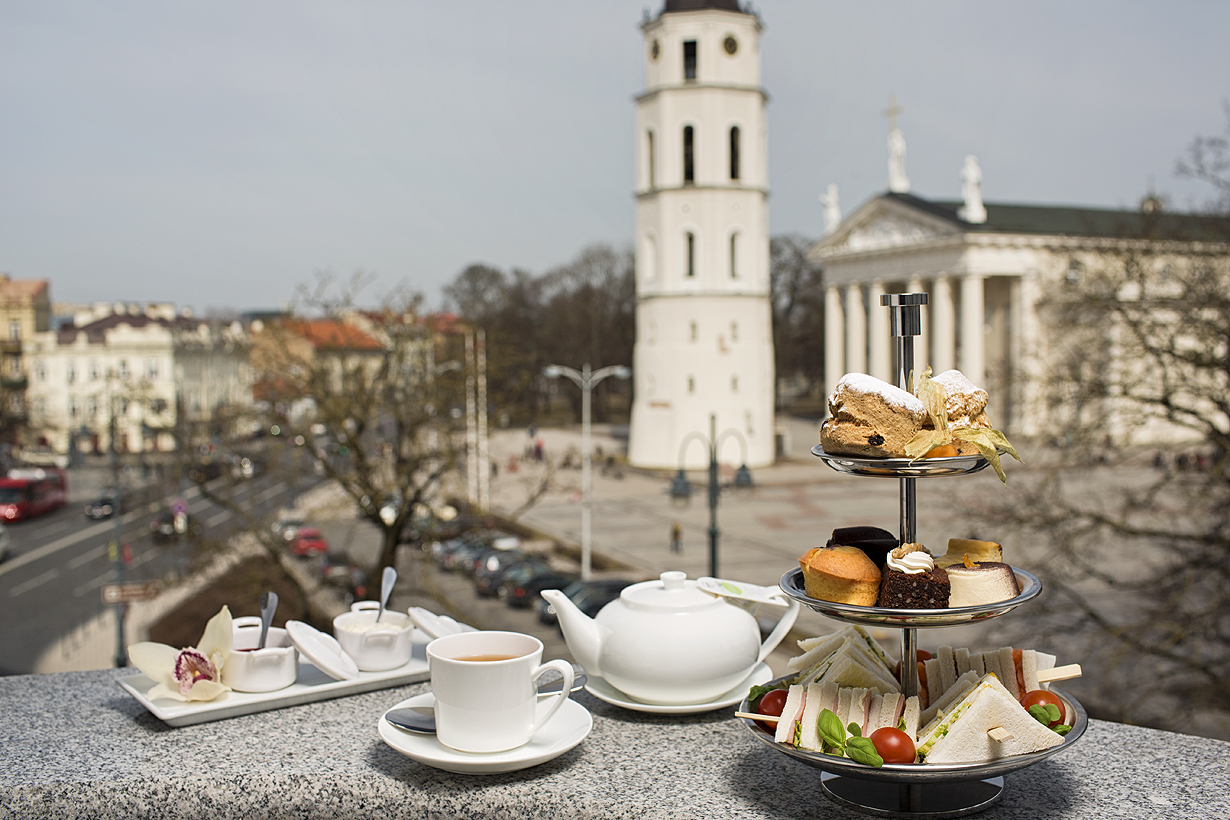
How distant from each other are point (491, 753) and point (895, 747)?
0.94 metres

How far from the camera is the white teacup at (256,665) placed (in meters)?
3.00

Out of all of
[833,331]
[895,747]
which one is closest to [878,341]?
[833,331]

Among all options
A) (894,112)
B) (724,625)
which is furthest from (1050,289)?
(894,112)

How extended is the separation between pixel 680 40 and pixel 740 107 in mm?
4099

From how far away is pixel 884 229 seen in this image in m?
66.8

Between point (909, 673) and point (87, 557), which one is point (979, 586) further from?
point (87, 557)

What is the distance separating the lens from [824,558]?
2.22 metres

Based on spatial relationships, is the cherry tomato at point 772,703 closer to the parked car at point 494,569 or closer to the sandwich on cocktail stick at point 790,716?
the sandwich on cocktail stick at point 790,716

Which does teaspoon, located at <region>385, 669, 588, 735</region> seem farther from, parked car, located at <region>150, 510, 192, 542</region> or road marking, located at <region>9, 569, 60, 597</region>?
road marking, located at <region>9, 569, 60, 597</region>

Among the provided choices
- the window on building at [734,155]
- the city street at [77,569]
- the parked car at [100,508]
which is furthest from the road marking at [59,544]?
the window on building at [734,155]

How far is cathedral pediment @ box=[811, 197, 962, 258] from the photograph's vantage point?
206ft

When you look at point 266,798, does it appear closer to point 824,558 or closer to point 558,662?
point 558,662

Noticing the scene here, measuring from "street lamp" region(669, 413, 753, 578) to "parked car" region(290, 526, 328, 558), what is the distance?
993 cm

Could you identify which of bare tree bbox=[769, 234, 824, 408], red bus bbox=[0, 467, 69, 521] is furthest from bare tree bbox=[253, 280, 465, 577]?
bare tree bbox=[769, 234, 824, 408]
